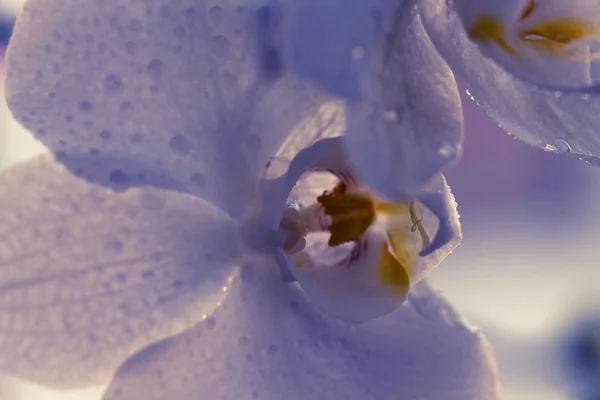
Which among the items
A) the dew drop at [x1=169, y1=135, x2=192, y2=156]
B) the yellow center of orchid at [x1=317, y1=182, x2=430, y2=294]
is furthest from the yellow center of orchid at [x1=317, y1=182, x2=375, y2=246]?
the dew drop at [x1=169, y1=135, x2=192, y2=156]

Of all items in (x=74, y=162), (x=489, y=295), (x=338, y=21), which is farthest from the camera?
(x=489, y=295)

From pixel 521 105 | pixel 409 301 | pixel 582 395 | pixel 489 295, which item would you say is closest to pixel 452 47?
pixel 521 105

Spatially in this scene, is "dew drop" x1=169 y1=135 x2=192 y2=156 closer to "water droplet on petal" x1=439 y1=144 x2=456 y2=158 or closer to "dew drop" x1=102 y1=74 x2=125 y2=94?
"dew drop" x1=102 y1=74 x2=125 y2=94

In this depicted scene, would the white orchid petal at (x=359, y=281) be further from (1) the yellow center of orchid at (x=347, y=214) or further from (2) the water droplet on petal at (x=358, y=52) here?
(2) the water droplet on petal at (x=358, y=52)

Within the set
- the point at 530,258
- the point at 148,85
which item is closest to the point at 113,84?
the point at 148,85

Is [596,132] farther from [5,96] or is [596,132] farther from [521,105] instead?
[5,96]

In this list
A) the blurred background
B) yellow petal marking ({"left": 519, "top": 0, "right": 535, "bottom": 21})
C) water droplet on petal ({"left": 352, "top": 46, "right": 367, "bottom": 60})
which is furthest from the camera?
the blurred background

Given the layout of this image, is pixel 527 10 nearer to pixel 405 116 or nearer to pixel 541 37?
pixel 541 37
